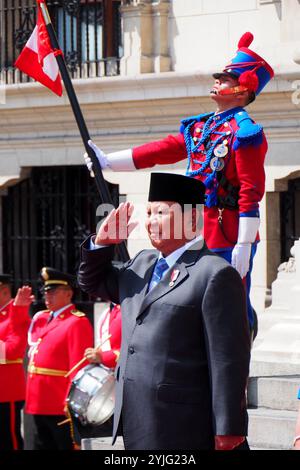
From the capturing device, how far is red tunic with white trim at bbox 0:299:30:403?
9422 mm

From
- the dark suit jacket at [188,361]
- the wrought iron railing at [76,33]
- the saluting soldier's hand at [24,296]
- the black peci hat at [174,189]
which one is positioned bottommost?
the saluting soldier's hand at [24,296]

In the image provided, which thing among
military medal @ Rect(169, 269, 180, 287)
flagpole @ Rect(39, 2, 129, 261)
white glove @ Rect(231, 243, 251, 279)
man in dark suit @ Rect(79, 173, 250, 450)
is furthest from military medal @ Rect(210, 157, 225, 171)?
military medal @ Rect(169, 269, 180, 287)

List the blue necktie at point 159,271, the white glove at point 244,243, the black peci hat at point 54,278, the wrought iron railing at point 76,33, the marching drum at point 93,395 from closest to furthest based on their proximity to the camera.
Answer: the blue necktie at point 159,271
the white glove at point 244,243
the marching drum at point 93,395
the black peci hat at point 54,278
the wrought iron railing at point 76,33

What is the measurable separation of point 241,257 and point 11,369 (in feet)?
12.5

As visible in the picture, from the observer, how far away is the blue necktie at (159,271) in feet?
17.1

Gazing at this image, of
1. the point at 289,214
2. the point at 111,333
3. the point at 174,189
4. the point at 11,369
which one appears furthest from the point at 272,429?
the point at 289,214

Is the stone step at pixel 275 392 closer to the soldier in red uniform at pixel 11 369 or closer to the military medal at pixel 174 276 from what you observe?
the military medal at pixel 174 276

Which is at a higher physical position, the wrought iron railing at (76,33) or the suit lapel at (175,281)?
the wrought iron railing at (76,33)

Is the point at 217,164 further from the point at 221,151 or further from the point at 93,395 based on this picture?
the point at 93,395

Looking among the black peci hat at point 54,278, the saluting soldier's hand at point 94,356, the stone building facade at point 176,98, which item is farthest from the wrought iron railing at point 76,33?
the saluting soldier's hand at point 94,356

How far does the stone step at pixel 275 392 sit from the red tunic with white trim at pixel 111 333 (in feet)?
4.48

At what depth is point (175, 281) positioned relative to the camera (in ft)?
16.8

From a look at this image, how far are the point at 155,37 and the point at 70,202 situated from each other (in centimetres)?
182
